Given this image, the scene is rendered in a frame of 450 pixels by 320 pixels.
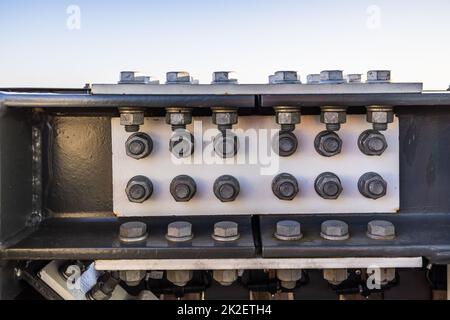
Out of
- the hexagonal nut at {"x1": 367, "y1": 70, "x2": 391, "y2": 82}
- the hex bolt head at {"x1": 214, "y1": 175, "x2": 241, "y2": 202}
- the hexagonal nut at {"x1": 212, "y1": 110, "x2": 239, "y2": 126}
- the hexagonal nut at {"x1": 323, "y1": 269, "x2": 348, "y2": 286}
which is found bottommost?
the hexagonal nut at {"x1": 323, "y1": 269, "x2": 348, "y2": 286}

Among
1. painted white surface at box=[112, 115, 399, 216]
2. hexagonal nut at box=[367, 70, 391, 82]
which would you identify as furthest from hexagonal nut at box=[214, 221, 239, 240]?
hexagonal nut at box=[367, 70, 391, 82]

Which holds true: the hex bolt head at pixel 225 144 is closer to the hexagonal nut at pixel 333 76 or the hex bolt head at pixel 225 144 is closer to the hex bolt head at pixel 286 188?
the hex bolt head at pixel 286 188

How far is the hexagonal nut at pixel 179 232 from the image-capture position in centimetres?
82

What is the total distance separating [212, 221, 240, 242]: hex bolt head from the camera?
32.2 inches

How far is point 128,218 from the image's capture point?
3.11 ft

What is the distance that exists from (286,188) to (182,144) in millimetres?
270

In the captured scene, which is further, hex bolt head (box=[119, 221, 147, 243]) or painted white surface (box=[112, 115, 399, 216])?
painted white surface (box=[112, 115, 399, 216])

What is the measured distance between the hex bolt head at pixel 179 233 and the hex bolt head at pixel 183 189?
0.08 metres

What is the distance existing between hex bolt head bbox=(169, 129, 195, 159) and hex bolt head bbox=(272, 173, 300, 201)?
22cm

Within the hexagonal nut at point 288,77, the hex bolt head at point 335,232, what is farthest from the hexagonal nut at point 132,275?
the hexagonal nut at point 288,77

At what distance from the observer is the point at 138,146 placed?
0.90 metres

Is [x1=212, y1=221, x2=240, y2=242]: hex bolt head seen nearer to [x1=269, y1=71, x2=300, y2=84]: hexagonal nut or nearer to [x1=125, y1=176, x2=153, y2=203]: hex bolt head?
[x1=125, y1=176, x2=153, y2=203]: hex bolt head

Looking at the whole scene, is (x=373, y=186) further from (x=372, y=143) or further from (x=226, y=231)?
(x=226, y=231)
